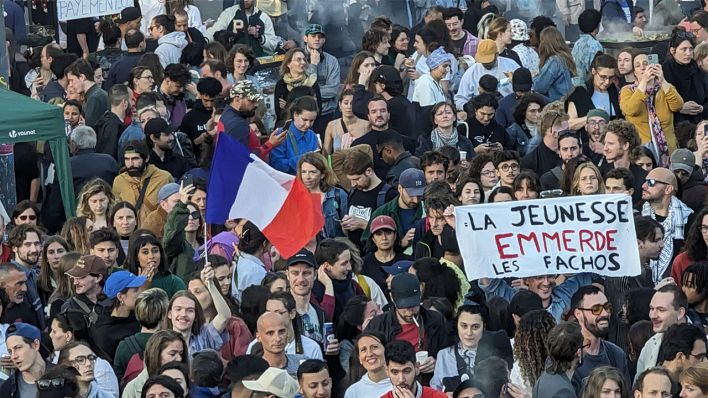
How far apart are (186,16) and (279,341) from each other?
32.3 ft

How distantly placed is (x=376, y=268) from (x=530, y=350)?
2.89 meters

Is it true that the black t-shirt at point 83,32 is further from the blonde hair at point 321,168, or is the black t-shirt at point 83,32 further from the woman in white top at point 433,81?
the blonde hair at point 321,168

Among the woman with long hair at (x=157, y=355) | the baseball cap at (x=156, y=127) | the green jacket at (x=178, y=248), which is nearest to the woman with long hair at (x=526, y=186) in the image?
the green jacket at (x=178, y=248)

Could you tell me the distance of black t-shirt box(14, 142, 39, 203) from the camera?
18.2 metres

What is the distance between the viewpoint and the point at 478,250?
1401 cm

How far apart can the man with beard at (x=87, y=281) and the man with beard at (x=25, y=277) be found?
0.37 m

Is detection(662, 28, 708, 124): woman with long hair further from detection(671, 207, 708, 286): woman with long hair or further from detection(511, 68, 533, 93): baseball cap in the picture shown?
detection(671, 207, 708, 286): woman with long hair

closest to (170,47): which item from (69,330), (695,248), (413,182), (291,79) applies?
(291,79)

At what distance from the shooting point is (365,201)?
16.6 meters

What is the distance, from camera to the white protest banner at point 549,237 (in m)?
13.9

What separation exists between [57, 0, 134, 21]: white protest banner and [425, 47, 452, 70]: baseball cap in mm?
3325

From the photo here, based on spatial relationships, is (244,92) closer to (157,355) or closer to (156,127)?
(156,127)

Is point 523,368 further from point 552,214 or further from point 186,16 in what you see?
point 186,16

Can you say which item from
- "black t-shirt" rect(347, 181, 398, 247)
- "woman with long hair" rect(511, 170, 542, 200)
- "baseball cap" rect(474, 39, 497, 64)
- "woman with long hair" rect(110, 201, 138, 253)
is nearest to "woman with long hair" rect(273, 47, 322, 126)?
"baseball cap" rect(474, 39, 497, 64)
